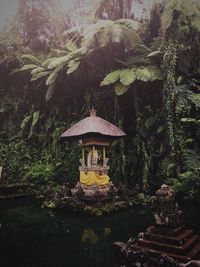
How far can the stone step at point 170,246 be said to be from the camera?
438cm

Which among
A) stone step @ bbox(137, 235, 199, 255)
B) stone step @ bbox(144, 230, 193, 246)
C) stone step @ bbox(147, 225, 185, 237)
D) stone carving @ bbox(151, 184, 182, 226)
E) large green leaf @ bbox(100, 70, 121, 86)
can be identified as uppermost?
large green leaf @ bbox(100, 70, 121, 86)

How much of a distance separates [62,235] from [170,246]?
2.98m

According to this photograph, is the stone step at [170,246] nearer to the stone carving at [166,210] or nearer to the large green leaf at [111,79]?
the stone carving at [166,210]

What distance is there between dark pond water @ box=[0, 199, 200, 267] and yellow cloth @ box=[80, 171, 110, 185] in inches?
70.9

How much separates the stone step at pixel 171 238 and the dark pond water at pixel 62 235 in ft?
2.67

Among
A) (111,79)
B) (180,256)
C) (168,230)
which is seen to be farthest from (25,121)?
(180,256)

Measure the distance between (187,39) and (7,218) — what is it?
9.74 metres

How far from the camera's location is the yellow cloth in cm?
1073

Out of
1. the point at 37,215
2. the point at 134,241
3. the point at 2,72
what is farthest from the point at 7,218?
the point at 2,72

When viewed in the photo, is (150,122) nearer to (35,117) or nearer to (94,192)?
(94,192)

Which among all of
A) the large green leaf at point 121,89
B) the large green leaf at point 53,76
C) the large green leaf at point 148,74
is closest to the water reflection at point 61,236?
the large green leaf at point 121,89

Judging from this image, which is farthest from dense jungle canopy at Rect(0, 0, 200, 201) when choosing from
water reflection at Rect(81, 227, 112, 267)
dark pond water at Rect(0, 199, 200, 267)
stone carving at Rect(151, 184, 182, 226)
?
stone carving at Rect(151, 184, 182, 226)

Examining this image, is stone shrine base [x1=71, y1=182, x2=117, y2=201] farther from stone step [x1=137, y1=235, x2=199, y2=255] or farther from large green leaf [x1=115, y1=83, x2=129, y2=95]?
stone step [x1=137, y1=235, x2=199, y2=255]

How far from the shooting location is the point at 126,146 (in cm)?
1288
